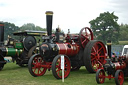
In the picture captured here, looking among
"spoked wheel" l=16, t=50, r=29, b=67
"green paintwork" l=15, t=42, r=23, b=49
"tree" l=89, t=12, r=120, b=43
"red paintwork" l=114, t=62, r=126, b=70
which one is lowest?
"spoked wheel" l=16, t=50, r=29, b=67

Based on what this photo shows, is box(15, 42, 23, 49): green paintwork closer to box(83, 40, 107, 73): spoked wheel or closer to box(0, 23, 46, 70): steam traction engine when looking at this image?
box(0, 23, 46, 70): steam traction engine

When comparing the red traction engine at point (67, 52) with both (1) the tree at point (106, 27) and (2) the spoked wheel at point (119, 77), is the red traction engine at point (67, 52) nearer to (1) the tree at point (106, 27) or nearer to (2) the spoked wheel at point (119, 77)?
(2) the spoked wheel at point (119, 77)

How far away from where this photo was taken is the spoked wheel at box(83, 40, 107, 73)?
8.88m

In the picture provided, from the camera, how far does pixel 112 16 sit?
43594 mm

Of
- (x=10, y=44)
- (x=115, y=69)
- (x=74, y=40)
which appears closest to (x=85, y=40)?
(x=74, y=40)

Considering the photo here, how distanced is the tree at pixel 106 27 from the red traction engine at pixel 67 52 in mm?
31137

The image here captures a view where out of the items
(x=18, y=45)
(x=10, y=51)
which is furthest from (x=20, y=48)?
(x=10, y=51)

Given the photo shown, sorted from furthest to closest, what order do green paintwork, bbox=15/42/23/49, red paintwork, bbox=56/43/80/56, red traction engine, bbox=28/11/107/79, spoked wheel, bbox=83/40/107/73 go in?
green paintwork, bbox=15/42/23/49
spoked wheel, bbox=83/40/107/73
red paintwork, bbox=56/43/80/56
red traction engine, bbox=28/11/107/79

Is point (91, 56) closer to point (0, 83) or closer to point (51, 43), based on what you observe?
point (51, 43)

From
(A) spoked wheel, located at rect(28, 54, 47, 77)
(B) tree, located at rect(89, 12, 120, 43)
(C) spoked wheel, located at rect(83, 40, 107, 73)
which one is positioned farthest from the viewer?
(B) tree, located at rect(89, 12, 120, 43)

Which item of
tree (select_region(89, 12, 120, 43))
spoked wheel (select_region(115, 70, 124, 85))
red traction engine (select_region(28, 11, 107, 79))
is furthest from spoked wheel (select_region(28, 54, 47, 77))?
tree (select_region(89, 12, 120, 43))

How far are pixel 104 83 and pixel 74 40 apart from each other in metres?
3.25

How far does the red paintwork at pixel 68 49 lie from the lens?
8445 mm

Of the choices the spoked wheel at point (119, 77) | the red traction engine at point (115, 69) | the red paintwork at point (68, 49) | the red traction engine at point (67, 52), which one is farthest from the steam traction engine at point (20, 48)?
the spoked wheel at point (119, 77)
